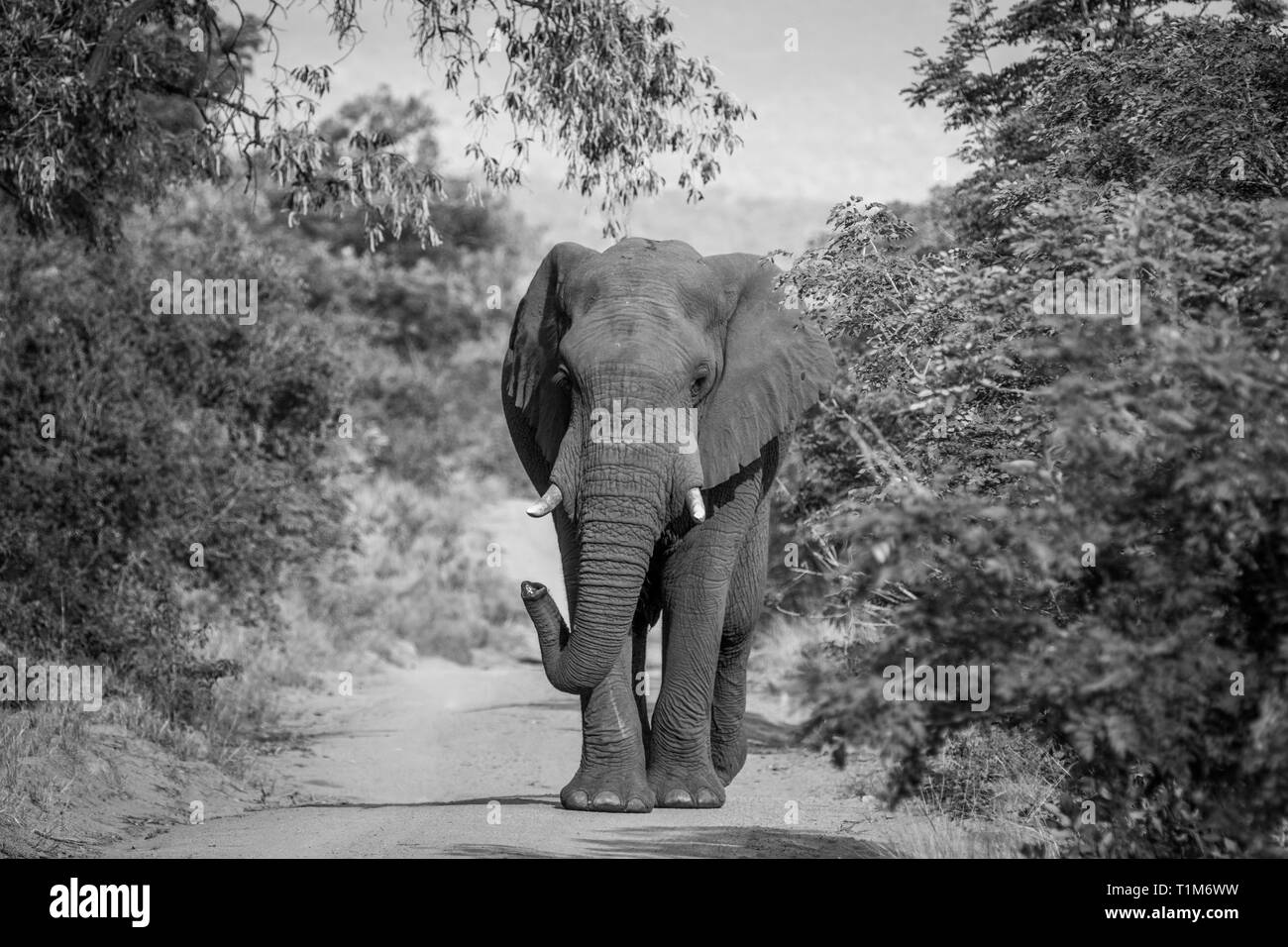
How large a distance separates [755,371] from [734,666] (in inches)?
80.9

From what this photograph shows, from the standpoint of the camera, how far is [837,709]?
17.7 ft

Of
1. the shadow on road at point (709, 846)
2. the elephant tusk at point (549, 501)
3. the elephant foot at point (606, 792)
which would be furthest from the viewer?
the elephant foot at point (606, 792)

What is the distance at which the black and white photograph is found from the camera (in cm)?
562

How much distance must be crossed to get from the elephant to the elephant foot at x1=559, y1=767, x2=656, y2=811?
0.01 metres

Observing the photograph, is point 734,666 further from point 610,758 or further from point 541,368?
point 541,368

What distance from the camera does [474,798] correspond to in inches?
456

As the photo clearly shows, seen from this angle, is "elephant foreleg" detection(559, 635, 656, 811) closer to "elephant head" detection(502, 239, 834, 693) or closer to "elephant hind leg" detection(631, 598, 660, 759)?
"elephant head" detection(502, 239, 834, 693)

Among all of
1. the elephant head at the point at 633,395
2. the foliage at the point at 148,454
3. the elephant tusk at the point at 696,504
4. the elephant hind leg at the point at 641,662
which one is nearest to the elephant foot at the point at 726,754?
the elephant hind leg at the point at 641,662

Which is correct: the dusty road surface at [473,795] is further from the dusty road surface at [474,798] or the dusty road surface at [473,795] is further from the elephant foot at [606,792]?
the elephant foot at [606,792]

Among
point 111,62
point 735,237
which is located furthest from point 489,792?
point 735,237

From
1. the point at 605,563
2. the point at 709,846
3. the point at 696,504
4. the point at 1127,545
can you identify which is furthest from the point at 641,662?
the point at 1127,545

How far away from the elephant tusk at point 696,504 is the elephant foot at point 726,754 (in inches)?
89.0

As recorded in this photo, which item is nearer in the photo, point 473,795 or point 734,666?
point 734,666

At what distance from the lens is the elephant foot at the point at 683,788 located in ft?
32.2
